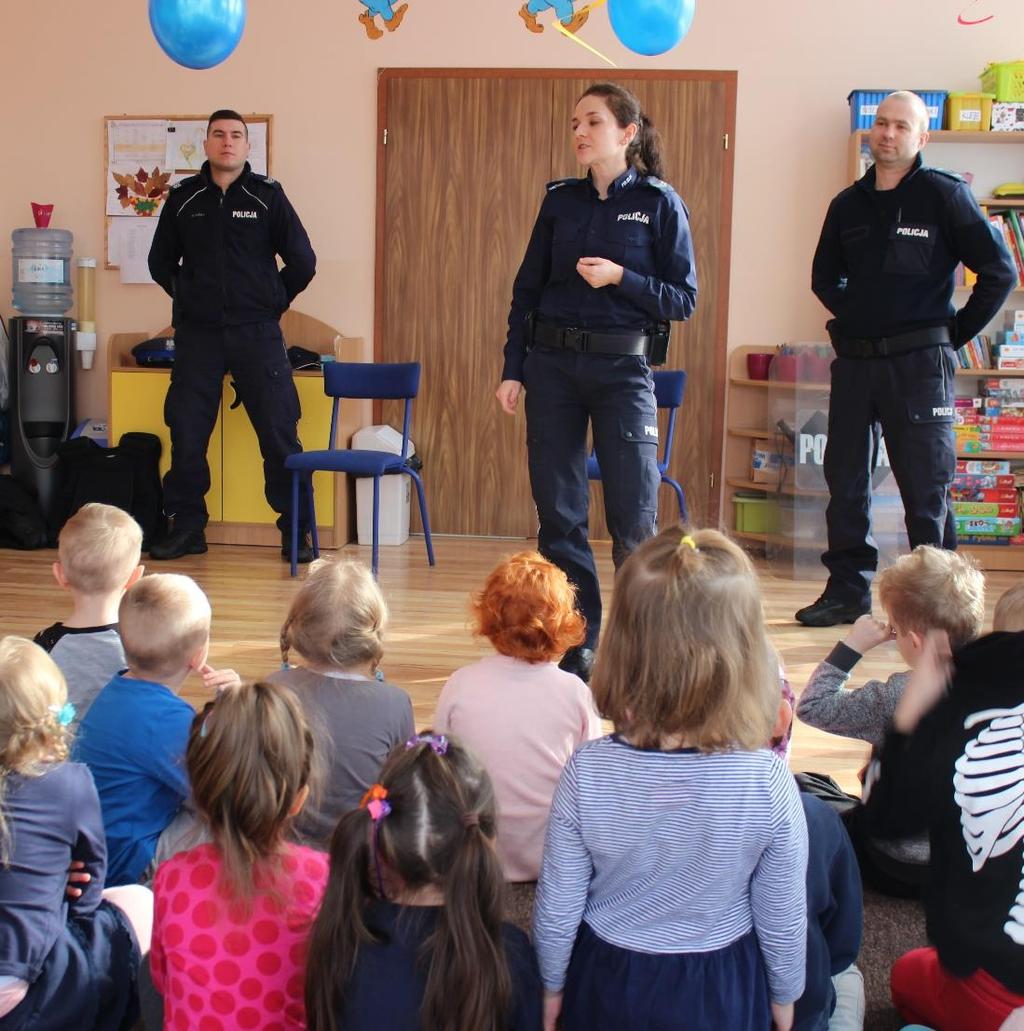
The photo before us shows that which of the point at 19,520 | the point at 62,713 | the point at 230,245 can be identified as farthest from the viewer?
the point at 19,520

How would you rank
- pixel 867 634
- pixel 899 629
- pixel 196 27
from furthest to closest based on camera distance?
pixel 196 27
pixel 867 634
pixel 899 629

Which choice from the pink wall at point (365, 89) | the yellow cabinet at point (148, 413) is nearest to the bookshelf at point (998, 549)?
the pink wall at point (365, 89)

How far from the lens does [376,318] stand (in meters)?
5.91

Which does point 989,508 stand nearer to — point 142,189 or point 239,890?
point 142,189

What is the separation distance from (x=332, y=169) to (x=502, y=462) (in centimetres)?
155

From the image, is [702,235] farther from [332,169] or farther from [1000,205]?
[332,169]

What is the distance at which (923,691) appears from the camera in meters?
1.64

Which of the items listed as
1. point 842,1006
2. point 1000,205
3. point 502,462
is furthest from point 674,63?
point 842,1006

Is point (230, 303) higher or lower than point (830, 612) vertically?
higher

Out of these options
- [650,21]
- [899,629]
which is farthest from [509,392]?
[899,629]

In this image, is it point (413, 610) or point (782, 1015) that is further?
point (413, 610)

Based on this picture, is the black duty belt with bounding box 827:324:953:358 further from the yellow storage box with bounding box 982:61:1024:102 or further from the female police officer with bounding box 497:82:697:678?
the yellow storage box with bounding box 982:61:1024:102

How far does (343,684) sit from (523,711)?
12.3 inches

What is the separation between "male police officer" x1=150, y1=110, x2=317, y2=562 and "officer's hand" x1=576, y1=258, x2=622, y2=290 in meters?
2.31
